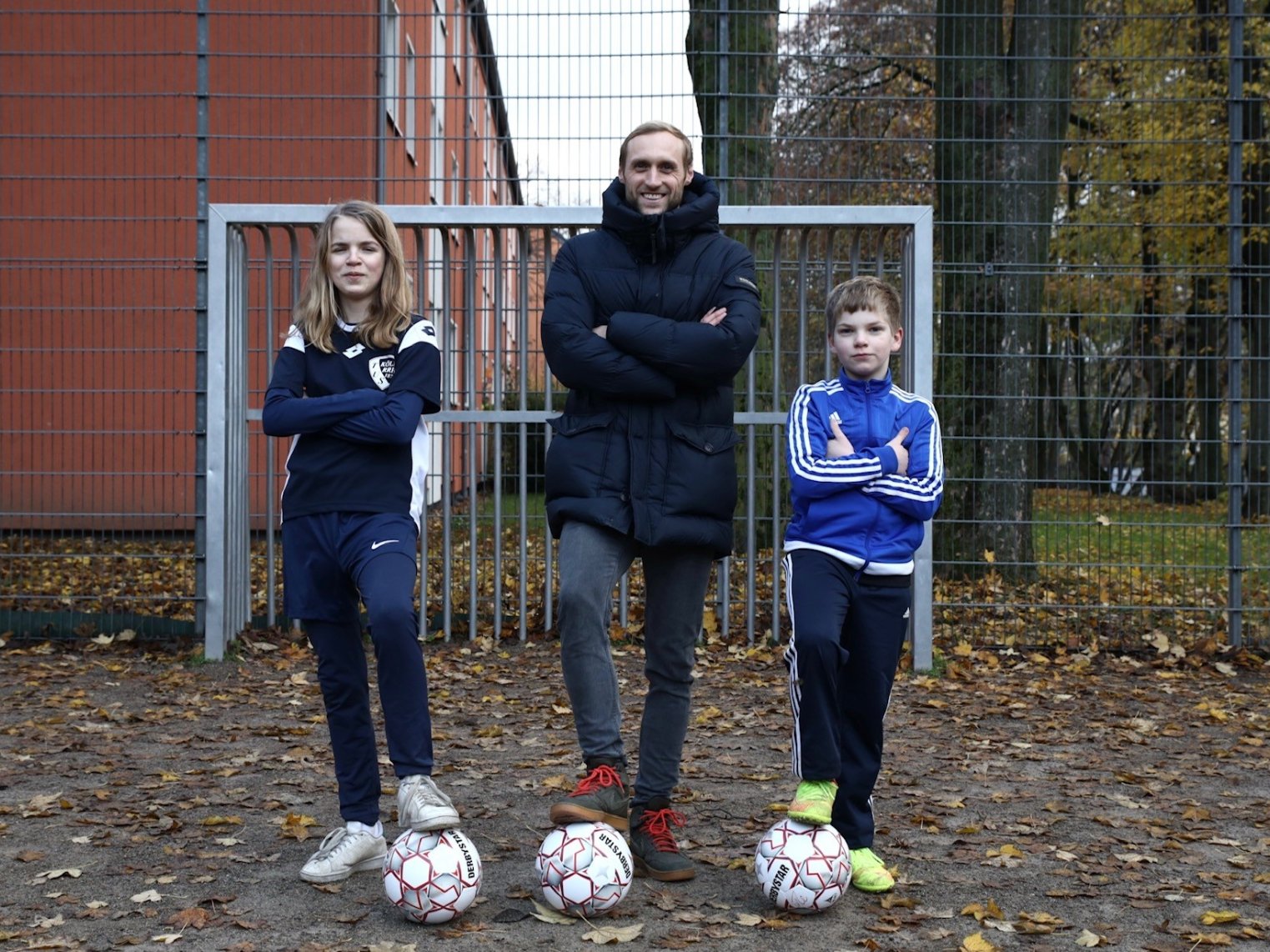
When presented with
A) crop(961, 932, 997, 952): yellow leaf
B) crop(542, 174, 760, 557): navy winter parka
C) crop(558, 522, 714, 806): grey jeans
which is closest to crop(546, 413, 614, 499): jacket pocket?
crop(542, 174, 760, 557): navy winter parka

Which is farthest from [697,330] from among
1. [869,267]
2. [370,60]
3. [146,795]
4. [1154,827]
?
[370,60]

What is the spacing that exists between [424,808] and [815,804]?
1080 millimetres

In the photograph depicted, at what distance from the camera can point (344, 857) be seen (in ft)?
13.9

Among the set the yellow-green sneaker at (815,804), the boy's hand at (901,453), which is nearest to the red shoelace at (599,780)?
the yellow-green sneaker at (815,804)

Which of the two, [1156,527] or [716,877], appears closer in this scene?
[716,877]

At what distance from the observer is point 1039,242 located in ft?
28.0

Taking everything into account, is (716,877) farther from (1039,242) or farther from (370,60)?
(370,60)

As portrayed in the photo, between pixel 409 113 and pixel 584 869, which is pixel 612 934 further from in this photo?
pixel 409 113

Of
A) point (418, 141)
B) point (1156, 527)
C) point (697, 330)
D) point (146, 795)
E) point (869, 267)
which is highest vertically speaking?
point (418, 141)

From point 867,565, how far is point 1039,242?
498 centimetres

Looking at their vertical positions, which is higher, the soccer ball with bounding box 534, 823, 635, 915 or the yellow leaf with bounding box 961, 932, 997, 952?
the soccer ball with bounding box 534, 823, 635, 915

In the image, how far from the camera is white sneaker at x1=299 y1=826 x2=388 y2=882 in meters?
4.22

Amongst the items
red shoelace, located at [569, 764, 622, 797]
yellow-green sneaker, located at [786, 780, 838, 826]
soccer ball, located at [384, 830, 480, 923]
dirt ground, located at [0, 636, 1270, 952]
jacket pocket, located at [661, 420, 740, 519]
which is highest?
jacket pocket, located at [661, 420, 740, 519]

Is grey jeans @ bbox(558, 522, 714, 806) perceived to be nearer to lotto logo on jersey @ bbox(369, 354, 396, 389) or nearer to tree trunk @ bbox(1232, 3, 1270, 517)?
lotto logo on jersey @ bbox(369, 354, 396, 389)
